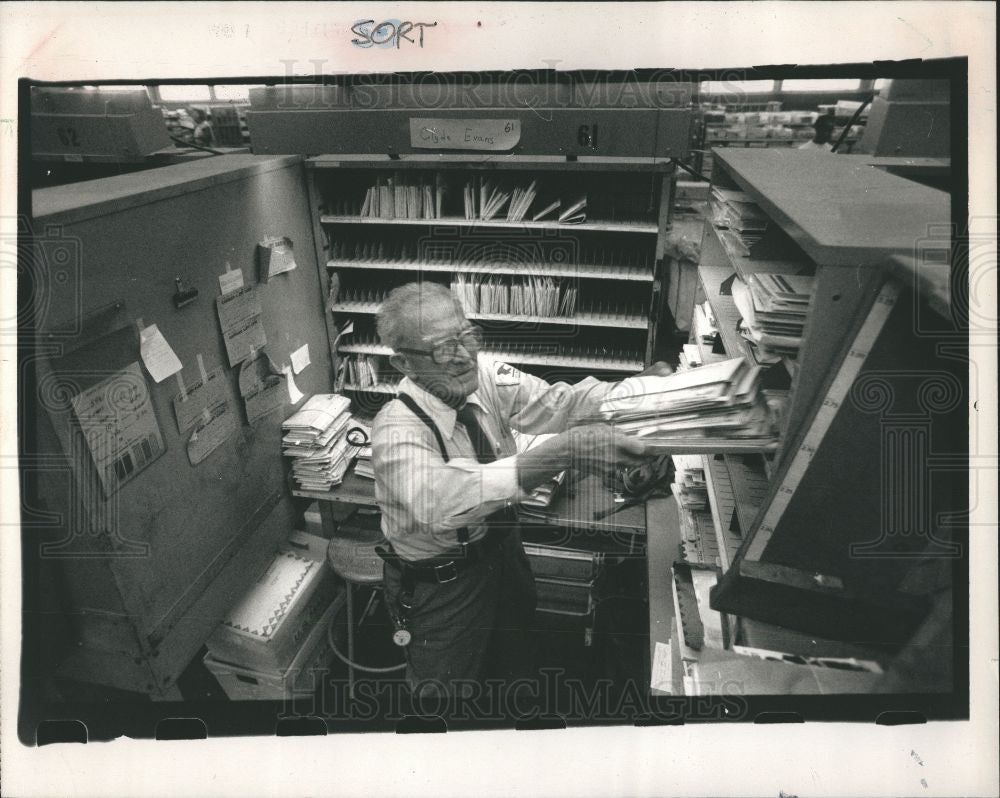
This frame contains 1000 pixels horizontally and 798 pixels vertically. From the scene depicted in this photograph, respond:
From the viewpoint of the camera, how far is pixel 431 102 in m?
1.83

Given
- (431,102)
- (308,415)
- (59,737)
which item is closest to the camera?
(59,737)

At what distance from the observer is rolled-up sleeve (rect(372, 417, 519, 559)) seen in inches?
55.0

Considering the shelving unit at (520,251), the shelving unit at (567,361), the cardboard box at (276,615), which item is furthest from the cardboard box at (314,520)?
the shelving unit at (567,361)

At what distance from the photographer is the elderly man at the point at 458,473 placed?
1.40m

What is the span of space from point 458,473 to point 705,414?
0.62m

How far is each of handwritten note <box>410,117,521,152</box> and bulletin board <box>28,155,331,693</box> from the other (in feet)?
2.27

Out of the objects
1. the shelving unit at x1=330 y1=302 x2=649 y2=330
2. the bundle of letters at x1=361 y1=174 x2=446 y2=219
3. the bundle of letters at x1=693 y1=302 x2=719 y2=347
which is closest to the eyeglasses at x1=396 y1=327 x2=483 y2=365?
the bundle of letters at x1=693 y1=302 x2=719 y2=347

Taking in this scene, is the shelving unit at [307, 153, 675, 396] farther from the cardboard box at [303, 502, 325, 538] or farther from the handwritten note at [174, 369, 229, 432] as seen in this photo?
the handwritten note at [174, 369, 229, 432]

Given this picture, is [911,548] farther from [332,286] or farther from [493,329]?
[332,286]

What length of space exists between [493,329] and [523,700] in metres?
1.72

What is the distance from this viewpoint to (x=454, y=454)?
5.34 ft

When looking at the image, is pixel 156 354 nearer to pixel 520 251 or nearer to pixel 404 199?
pixel 404 199

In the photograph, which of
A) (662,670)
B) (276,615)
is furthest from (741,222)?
(276,615)

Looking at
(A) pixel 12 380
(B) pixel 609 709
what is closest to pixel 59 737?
(A) pixel 12 380
